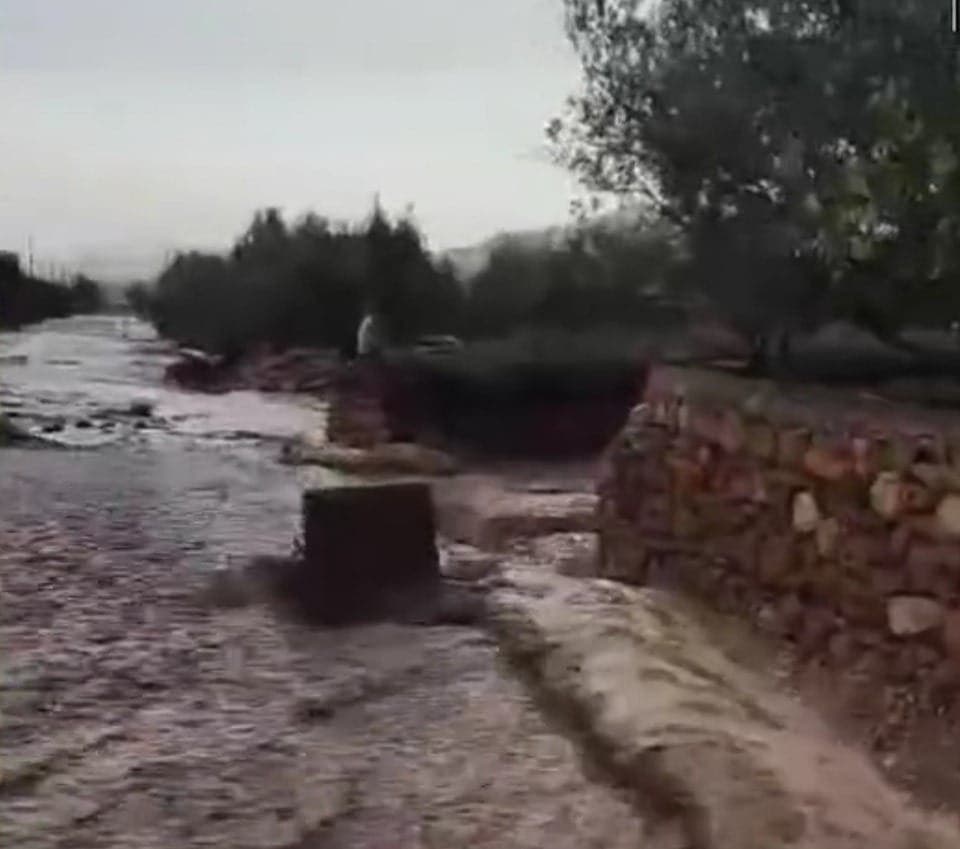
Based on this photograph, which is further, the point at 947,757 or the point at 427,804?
the point at 947,757

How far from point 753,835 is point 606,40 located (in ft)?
10.8

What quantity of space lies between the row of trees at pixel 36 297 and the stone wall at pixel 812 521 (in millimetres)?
1756

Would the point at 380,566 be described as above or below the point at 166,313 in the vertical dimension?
below

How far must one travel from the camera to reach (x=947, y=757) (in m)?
2.71

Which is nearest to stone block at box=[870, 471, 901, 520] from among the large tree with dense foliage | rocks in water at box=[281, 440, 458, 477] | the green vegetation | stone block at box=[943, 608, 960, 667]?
stone block at box=[943, 608, 960, 667]

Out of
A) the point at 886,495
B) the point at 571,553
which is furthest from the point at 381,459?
the point at 886,495

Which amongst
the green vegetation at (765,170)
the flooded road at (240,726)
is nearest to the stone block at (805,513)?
the green vegetation at (765,170)

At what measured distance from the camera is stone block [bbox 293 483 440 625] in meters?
3.90

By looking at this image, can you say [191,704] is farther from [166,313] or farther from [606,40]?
[166,313]

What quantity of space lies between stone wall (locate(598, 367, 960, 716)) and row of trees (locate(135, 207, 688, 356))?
5.99 feet

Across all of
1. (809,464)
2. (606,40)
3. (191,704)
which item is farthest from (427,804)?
(606,40)

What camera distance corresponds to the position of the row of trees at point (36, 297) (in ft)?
11.0

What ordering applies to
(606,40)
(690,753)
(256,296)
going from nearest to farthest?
(690,753)
(606,40)
(256,296)

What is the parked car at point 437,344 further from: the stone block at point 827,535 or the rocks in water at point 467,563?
the stone block at point 827,535
